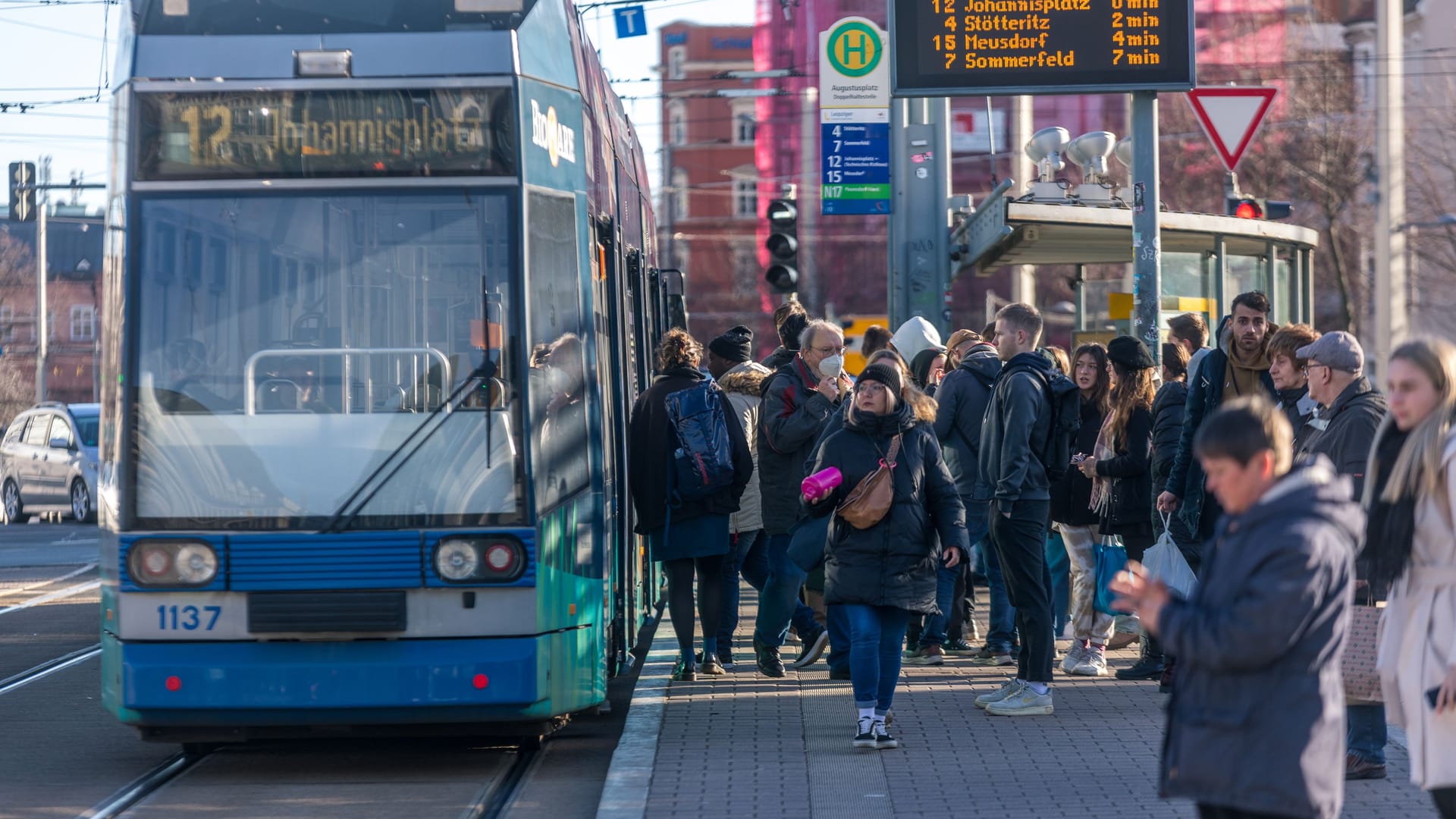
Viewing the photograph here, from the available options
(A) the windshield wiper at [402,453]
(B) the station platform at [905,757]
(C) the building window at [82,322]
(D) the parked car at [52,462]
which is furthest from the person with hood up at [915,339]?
(C) the building window at [82,322]

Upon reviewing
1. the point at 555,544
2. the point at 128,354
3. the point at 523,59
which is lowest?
the point at 555,544

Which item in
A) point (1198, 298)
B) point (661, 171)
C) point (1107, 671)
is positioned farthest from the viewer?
point (661, 171)

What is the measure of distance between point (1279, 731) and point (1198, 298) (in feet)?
44.6

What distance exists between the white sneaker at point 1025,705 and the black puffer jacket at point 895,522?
915 millimetres

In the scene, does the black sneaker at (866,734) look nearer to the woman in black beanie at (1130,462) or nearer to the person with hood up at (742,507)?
the woman in black beanie at (1130,462)

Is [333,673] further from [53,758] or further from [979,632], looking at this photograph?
[979,632]

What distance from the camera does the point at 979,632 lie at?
11.5 m

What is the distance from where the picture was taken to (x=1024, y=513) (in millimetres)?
8031

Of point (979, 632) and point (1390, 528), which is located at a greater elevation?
point (1390, 528)

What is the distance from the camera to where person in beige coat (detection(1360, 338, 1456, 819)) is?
4578 millimetres

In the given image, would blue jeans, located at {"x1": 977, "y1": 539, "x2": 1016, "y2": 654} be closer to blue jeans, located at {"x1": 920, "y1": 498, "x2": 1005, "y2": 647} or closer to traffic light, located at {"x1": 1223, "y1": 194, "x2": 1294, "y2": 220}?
blue jeans, located at {"x1": 920, "y1": 498, "x2": 1005, "y2": 647}

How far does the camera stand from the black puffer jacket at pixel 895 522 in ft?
24.1

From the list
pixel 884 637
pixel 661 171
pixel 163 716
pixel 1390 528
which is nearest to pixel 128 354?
pixel 163 716

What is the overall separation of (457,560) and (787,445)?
2867mm
